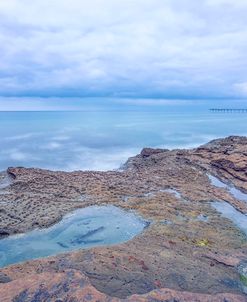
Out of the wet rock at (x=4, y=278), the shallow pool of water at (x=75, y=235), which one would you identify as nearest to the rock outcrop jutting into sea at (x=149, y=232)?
the wet rock at (x=4, y=278)

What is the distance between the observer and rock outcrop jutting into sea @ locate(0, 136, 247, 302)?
7.82 metres

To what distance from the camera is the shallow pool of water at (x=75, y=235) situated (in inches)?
443

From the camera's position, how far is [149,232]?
12.2 meters

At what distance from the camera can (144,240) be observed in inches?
454

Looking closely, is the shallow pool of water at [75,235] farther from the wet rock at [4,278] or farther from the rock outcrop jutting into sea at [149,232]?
the wet rock at [4,278]

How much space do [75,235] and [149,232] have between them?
2583 mm

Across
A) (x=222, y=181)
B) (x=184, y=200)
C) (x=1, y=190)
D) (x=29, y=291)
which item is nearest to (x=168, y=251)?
(x=29, y=291)

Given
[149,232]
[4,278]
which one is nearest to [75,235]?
[149,232]

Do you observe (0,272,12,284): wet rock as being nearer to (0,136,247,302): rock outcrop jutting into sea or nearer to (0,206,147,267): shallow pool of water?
(0,136,247,302): rock outcrop jutting into sea

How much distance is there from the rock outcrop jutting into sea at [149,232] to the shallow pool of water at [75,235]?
51 cm

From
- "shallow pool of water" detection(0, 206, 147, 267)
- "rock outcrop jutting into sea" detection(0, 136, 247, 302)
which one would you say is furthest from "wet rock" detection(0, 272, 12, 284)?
"shallow pool of water" detection(0, 206, 147, 267)

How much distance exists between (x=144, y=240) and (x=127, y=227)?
169cm

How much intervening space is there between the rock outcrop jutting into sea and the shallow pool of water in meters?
0.51

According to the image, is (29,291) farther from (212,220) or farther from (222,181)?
(222,181)
